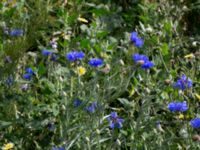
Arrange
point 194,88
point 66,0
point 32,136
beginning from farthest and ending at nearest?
point 66,0, point 194,88, point 32,136

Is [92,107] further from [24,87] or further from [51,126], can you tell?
[24,87]

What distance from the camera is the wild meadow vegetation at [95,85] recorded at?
2.27m

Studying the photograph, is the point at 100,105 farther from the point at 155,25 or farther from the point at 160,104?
the point at 155,25

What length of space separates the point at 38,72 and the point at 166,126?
2.02 feet

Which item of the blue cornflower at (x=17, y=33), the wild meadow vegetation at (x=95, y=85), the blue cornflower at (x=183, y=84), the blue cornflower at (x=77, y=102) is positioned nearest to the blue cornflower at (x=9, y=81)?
the wild meadow vegetation at (x=95, y=85)

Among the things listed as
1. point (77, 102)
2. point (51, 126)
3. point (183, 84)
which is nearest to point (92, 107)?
point (77, 102)

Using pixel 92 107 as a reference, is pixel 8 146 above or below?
below

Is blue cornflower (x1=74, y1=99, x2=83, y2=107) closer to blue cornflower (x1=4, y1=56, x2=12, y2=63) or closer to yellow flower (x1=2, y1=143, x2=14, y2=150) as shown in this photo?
yellow flower (x1=2, y1=143, x2=14, y2=150)

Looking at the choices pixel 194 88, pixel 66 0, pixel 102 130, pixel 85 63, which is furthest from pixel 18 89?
pixel 66 0

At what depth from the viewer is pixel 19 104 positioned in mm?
2617

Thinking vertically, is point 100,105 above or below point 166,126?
above

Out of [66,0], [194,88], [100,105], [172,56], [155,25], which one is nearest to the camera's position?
[100,105]

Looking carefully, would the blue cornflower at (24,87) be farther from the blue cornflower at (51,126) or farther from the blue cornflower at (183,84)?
the blue cornflower at (183,84)

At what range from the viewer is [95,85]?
7.36 ft
